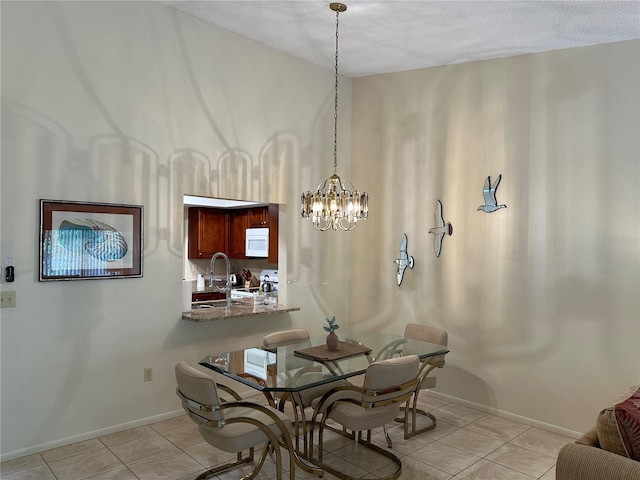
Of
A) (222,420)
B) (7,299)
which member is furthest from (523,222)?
(7,299)

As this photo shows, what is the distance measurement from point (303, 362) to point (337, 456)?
0.80 m

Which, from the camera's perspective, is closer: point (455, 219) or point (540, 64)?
point (540, 64)

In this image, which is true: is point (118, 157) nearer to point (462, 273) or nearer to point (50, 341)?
point (50, 341)

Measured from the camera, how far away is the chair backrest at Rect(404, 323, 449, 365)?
381 cm

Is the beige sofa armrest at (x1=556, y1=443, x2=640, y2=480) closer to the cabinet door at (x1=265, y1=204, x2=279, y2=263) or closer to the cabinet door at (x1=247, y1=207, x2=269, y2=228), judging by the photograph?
the cabinet door at (x1=265, y1=204, x2=279, y2=263)

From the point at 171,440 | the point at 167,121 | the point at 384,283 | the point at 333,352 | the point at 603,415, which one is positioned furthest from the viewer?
the point at 384,283

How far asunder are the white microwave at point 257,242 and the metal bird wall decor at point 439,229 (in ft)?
8.04

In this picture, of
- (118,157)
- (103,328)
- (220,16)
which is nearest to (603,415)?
(103,328)

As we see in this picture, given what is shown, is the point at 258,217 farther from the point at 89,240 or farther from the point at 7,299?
the point at 7,299

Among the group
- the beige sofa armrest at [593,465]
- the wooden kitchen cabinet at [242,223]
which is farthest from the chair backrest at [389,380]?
the wooden kitchen cabinet at [242,223]

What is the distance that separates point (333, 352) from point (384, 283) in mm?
1993

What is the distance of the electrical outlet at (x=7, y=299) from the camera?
3.11 m

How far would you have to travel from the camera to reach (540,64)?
404 cm

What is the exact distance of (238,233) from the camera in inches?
268
